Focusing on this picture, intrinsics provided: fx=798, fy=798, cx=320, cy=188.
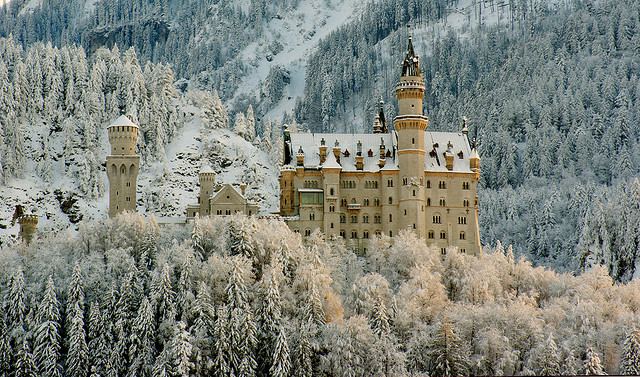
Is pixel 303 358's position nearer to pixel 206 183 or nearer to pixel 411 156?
pixel 411 156

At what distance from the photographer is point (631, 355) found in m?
85.0

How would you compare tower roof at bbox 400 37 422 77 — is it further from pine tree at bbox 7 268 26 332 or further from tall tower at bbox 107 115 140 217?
pine tree at bbox 7 268 26 332

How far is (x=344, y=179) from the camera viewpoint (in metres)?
114

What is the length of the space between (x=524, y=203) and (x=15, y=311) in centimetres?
11309

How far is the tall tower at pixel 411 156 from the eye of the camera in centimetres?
11169

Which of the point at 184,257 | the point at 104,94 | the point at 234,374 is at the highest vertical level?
the point at 104,94

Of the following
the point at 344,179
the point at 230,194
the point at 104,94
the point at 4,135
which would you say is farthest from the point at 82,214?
the point at 344,179

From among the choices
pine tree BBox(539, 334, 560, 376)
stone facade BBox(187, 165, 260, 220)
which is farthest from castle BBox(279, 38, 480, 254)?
pine tree BBox(539, 334, 560, 376)

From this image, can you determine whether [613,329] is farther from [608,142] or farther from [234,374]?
[608,142]

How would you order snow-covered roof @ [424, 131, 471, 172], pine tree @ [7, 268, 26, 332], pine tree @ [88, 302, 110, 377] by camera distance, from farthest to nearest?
1. snow-covered roof @ [424, 131, 471, 172]
2. pine tree @ [7, 268, 26, 332]
3. pine tree @ [88, 302, 110, 377]

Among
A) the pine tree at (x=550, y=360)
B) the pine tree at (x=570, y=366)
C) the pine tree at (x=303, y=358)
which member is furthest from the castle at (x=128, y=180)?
the pine tree at (x=570, y=366)

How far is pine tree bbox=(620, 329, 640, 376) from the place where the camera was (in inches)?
3324

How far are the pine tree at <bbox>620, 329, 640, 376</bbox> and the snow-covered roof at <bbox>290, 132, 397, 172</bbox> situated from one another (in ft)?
134

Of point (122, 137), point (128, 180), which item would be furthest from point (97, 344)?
point (122, 137)
